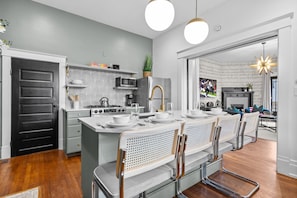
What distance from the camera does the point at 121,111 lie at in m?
3.67

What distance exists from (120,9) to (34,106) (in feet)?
9.25

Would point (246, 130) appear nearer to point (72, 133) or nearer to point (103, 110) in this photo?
point (103, 110)

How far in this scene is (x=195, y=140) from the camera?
1.32 metres

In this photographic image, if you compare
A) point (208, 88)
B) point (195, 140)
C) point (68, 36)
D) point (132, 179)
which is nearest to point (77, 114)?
point (68, 36)

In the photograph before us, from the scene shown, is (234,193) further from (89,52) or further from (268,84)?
(268,84)

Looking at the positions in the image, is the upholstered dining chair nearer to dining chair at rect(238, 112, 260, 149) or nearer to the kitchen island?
dining chair at rect(238, 112, 260, 149)

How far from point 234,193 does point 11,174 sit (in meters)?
3.11

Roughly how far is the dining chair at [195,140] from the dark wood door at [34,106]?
3.13 meters

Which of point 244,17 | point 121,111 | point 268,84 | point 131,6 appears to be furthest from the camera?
point 268,84

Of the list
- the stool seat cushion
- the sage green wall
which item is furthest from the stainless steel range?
the stool seat cushion

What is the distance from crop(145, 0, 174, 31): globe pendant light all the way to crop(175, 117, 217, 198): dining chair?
3.58ft

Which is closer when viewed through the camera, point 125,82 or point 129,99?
point 125,82

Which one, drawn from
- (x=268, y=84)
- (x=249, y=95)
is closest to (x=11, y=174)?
(x=249, y=95)

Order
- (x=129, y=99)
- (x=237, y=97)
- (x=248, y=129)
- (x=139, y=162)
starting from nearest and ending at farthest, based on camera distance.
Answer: (x=139, y=162) → (x=248, y=129) → (x=129, y=99) → (x=237, y=97)
